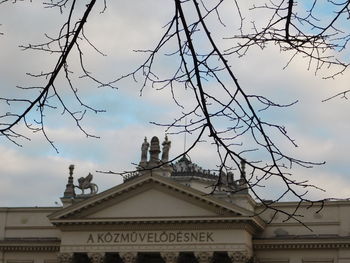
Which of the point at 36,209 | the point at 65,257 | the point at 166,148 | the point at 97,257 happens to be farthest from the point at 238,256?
the point at 36,209

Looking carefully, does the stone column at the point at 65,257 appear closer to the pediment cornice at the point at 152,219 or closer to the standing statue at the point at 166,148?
the pediment cornice at the point at 152,219

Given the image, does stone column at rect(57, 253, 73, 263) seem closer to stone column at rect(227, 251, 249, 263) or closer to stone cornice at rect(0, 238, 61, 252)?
stone cornice at rect(0, 238, 61, 252)

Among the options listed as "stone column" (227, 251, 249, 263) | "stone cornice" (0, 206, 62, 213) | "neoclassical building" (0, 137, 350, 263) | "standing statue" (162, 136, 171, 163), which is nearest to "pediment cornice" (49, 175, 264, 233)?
"neoclassical building" (0, 137, 350, 263)

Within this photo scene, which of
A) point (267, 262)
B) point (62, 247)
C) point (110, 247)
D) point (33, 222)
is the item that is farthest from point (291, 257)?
point (33, 222)

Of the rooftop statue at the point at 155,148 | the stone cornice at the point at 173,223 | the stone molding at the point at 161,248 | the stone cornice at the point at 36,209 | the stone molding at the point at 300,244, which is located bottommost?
the stone molding at the point at 161,248

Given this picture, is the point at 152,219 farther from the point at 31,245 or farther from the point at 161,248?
the point at 31,245

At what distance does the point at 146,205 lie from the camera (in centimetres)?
4744

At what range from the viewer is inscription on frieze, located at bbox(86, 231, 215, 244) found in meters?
46.0

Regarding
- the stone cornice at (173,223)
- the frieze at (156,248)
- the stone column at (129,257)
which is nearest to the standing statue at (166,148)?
the stone cornice at (173,223)

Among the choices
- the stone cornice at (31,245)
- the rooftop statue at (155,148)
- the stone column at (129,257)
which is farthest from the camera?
the stone cornice at (31,245)

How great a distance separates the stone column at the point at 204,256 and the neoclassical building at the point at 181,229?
5 centimetres

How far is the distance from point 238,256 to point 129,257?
628 centimetres

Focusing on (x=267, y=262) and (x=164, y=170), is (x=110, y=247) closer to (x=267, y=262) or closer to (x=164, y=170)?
(x=164, y=170)

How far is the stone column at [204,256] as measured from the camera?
45.3 metres
